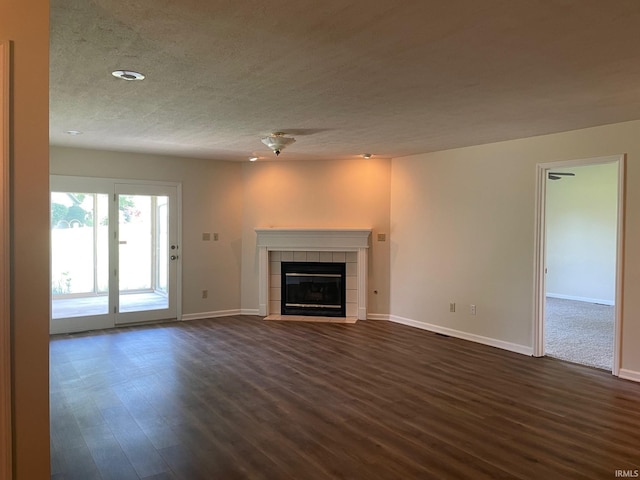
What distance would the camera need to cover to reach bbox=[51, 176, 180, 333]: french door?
6.02 meters

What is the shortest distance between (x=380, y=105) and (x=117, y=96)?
213 cm

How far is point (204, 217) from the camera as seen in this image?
7008mm

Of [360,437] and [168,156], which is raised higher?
[168,156]

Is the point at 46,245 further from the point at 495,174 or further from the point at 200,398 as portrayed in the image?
the point at 495,174

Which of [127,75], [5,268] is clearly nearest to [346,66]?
[127,75]

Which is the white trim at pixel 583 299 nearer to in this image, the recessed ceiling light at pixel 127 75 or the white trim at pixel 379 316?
the white trim at pixel 379 316

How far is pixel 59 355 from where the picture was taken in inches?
196

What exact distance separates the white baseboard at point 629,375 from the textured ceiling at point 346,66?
240 cm

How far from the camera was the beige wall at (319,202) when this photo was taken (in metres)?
6.89

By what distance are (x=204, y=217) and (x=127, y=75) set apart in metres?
4.08

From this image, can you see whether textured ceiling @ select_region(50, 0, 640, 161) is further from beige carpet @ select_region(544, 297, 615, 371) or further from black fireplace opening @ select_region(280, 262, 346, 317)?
black fireplace opening @ select_region(280, 262, 346, 317)

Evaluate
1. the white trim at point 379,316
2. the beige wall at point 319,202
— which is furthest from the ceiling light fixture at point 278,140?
the white trim at point 379,316

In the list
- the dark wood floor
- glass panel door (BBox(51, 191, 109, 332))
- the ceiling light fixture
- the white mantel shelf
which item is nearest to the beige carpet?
the dark wood floor

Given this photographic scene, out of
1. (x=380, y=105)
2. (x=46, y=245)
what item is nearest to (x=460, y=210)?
(x=380, y=105)
